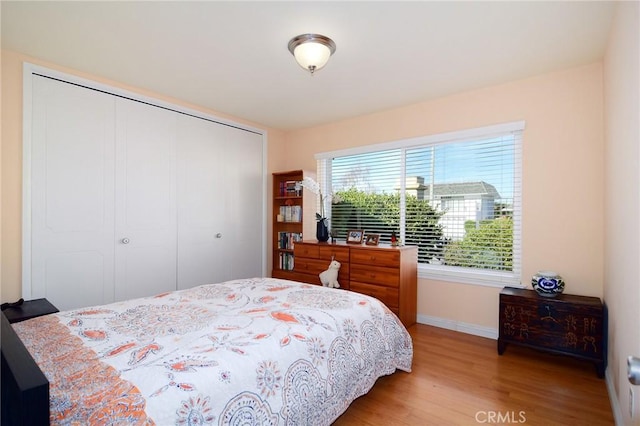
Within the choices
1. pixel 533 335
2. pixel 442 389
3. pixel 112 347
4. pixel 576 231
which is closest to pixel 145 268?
pixel 112 347

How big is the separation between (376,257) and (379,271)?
0.15 metres

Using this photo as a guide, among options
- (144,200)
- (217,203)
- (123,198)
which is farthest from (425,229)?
(123,198)

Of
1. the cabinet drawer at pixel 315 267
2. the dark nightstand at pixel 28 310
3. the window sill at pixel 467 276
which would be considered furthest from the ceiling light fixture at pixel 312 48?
the dark nightstand at pixel 28 310

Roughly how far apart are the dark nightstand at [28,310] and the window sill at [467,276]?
11.1ft

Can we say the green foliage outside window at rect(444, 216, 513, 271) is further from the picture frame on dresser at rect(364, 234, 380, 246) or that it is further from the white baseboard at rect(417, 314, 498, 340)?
the picture frame on dresser at rect(364, 234, 380, 246)

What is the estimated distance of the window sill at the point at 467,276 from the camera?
314cm

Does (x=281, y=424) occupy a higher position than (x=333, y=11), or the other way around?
(x=333, y=11)

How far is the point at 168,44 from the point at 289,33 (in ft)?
3.10

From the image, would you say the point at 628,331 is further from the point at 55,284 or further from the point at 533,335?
the point at 55,284

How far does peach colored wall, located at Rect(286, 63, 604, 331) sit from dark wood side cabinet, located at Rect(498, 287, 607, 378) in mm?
363

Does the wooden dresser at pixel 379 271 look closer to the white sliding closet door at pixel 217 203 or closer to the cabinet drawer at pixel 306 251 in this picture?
the cabinet drawer at pixel 306 251

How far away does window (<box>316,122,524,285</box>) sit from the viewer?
320 cm

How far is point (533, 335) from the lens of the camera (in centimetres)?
266

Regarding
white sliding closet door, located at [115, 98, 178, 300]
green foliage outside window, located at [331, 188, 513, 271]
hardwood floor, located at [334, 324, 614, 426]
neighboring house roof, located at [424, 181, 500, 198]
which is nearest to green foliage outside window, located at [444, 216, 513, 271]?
green foliage outside window, located at [331, 188, 513, 271]
